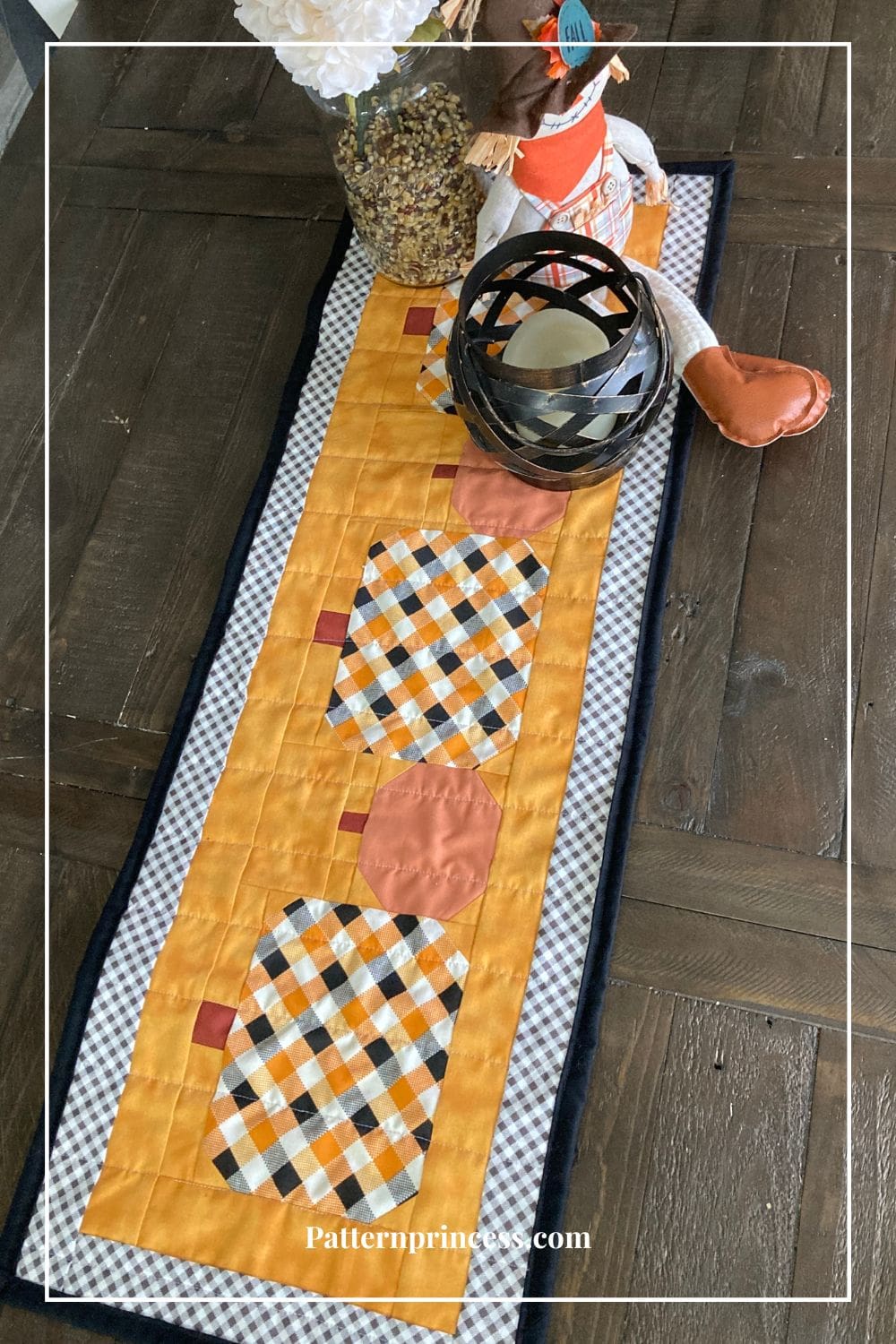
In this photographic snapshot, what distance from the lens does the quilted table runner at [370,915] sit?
908 millimetres

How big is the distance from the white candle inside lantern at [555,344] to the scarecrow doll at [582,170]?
0.09 metres

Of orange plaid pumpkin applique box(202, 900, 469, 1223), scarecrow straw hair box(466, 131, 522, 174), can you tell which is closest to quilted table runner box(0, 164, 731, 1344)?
orange plaid pumpkin applique box(202, 900, 469, 1223)

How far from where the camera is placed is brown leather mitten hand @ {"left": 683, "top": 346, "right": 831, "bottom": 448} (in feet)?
3.59

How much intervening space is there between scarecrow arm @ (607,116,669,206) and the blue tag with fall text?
20 cm

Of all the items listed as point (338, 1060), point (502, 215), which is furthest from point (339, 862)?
point (502, 215)

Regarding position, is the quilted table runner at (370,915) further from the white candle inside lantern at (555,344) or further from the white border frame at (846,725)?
the white candle inside lantern at (555,344)

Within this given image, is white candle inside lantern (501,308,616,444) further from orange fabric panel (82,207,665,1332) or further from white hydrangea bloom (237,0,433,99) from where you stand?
white hydrangea bloom (237,0,433,99)

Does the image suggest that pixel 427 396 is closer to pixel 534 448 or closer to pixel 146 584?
pixel 534 448

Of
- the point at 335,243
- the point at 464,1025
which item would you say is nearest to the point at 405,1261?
the point at 464,1025

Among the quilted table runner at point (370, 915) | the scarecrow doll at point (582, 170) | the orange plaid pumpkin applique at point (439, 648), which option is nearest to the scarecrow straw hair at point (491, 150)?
the scarecrow doll at point (582, 170)

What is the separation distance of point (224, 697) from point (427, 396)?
405 millimetres

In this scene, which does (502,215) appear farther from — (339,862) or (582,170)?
(339,862)

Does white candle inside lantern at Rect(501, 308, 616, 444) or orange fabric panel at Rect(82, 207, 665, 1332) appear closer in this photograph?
orange fabric panel at Rect(82, 207, 665, 1332)

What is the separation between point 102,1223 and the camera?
0.94 metres
